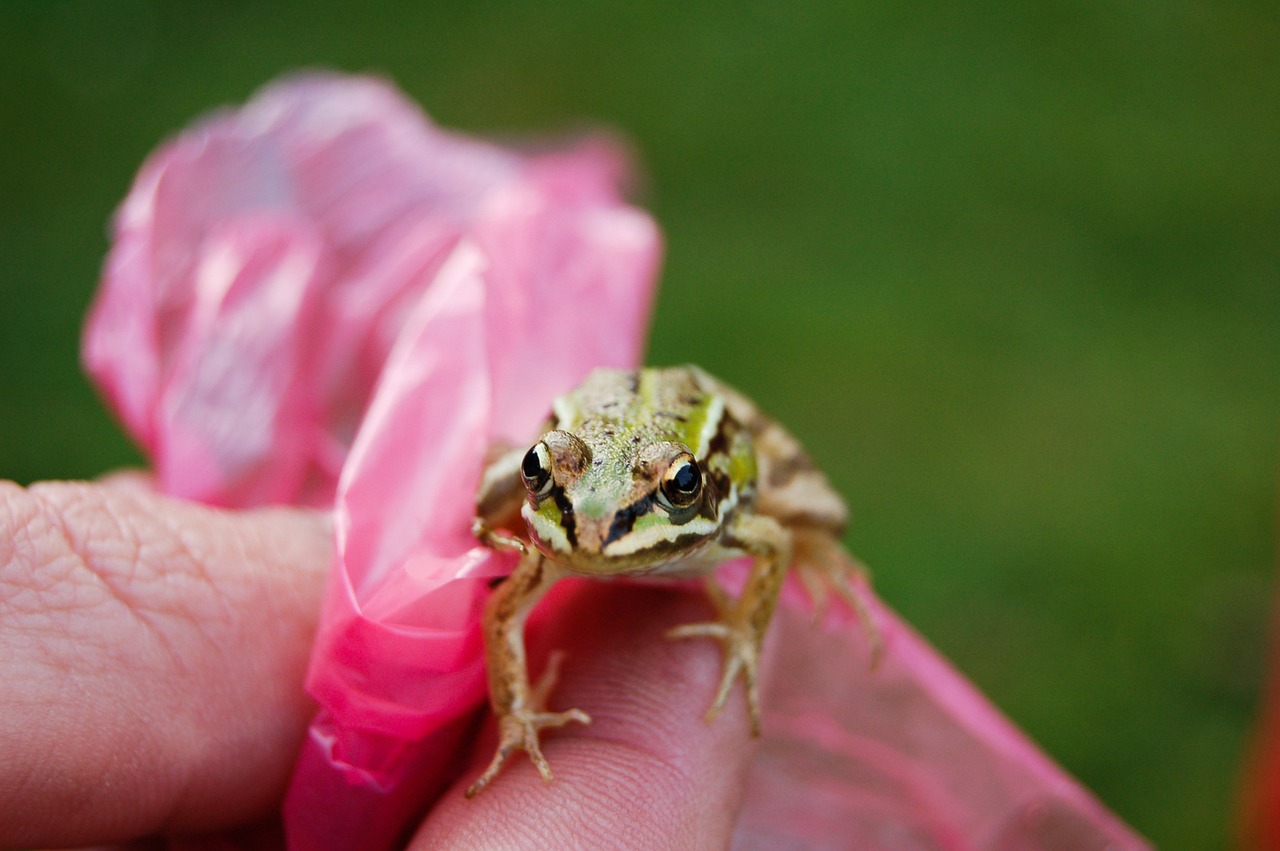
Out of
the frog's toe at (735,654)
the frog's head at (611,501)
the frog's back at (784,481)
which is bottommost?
the frog's toe at (735,654)

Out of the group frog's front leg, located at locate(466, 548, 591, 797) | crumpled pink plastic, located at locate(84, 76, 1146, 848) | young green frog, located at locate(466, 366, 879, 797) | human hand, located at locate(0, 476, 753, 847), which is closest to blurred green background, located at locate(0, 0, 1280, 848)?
crumpled pink plastic, located at locate(84, 76, 1146, 848)

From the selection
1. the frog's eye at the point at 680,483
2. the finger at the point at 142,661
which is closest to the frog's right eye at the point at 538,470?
the frog's eye at the point at 680,483

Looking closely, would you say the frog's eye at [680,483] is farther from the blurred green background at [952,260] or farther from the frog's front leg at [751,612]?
the blurred green background at [952,260]

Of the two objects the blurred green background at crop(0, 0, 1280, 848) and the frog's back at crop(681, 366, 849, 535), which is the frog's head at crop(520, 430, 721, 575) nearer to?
the frog's back at crop(681, 366, 849, 535)

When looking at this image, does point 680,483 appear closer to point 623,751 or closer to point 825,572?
point 623,751

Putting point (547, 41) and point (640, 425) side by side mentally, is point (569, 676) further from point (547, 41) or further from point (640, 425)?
point (547, 41)

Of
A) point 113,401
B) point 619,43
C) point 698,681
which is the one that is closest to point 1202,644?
point 698,681

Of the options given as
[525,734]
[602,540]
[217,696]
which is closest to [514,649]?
[525,734]
